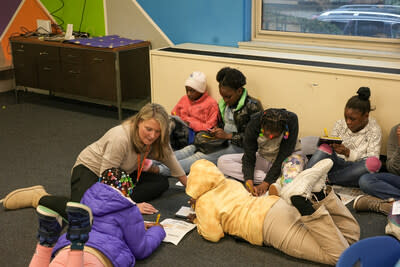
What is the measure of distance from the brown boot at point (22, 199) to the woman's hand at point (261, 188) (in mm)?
1430

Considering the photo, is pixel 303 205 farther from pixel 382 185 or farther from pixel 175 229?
pixel 382 185

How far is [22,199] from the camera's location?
300 cm

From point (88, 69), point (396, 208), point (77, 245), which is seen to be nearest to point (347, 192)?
point (396, 208)

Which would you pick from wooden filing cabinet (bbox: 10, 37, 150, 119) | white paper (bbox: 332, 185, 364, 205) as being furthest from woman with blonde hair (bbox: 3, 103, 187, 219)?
wooden filing cabinet (bbox: 10, 37, 150, 119)

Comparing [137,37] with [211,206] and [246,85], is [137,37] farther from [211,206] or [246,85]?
[211,206]

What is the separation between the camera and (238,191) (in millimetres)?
2635

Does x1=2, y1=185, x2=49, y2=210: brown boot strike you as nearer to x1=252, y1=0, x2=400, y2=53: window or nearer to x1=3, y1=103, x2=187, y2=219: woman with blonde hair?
x1=3, y1=103, x2=187, y2=219: woman with blonde hair

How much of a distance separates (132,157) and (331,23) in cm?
237

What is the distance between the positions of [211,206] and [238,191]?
19 centimetres

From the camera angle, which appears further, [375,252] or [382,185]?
[382,185]

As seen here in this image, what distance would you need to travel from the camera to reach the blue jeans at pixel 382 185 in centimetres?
295

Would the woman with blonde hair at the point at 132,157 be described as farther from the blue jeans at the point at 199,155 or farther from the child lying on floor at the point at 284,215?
the blue jeans at the point at 199,155

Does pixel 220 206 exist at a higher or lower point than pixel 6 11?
lower

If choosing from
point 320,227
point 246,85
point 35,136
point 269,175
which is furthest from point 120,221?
point 35,136
